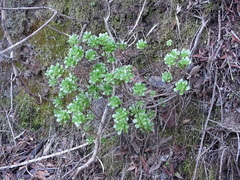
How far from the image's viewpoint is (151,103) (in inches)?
85.8

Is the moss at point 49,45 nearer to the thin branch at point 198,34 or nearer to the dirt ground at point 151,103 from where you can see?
the dirt ground at point 151,103

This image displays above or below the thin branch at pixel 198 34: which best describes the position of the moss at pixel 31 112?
below

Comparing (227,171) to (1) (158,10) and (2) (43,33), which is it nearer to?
(1) (158,10)

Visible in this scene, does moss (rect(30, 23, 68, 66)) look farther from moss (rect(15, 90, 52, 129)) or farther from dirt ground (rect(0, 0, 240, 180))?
moss (rect(15, 90, 52, 129))

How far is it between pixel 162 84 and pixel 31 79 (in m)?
1.46

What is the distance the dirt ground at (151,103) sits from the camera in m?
2.10

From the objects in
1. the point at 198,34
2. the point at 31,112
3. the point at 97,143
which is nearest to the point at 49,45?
the point at 31,112

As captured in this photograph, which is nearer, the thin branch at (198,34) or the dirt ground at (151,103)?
the dirt ground at (151,103)

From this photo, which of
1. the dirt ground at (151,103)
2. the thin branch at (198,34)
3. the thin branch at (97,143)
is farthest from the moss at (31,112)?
the thin branch at (198,34)

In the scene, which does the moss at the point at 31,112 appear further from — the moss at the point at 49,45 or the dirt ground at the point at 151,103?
the moss at the point at 49,45

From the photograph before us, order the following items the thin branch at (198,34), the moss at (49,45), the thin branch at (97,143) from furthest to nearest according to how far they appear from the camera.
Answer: the moss at (49,45) → the thin branch at (198,34) → the thin branch at (97,143)

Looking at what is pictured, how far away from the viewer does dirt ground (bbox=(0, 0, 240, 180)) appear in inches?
82.8

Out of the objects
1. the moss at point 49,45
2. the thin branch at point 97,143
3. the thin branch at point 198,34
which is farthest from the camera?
the moss at point 49,45

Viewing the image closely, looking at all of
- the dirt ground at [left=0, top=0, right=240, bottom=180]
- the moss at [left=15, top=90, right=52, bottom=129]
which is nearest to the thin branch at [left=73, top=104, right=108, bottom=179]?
the dirt ground at [left=0, top=0, right=240, bottom=180]
